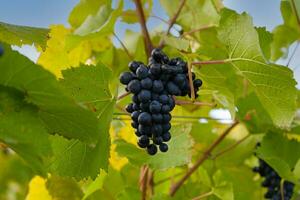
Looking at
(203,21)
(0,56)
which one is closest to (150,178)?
(203,21)

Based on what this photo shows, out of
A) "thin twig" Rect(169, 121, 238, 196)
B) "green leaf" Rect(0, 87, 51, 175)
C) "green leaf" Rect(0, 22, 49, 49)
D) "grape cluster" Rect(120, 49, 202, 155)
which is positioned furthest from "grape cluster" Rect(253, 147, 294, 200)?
"green leaf" Rect(0, 87, 51, 175)

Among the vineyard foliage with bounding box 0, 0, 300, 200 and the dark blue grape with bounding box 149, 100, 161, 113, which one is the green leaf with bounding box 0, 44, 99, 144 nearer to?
the vineyard foliage with bounding box 0, 0, 300, 200

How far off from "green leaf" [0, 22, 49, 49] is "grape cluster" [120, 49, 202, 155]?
21cm

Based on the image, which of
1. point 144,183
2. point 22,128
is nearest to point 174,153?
A: point 144,183

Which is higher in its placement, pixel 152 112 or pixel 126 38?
pixel 126 38

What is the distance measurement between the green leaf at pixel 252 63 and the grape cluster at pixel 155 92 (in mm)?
151

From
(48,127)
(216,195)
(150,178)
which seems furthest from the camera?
(150,178)

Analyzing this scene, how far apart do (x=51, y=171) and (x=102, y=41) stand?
Result: 0.89 meters

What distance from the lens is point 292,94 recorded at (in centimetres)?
128

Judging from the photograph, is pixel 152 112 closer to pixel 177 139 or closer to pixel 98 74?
pixel 98 74

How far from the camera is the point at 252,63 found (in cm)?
123

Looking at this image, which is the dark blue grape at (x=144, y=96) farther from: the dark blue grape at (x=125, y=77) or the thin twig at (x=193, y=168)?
the thin twig at (x=193, y=168)

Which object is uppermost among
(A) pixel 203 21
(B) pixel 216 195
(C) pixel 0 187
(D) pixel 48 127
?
(C) pixel 0 187

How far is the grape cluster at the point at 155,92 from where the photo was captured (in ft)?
3.68
